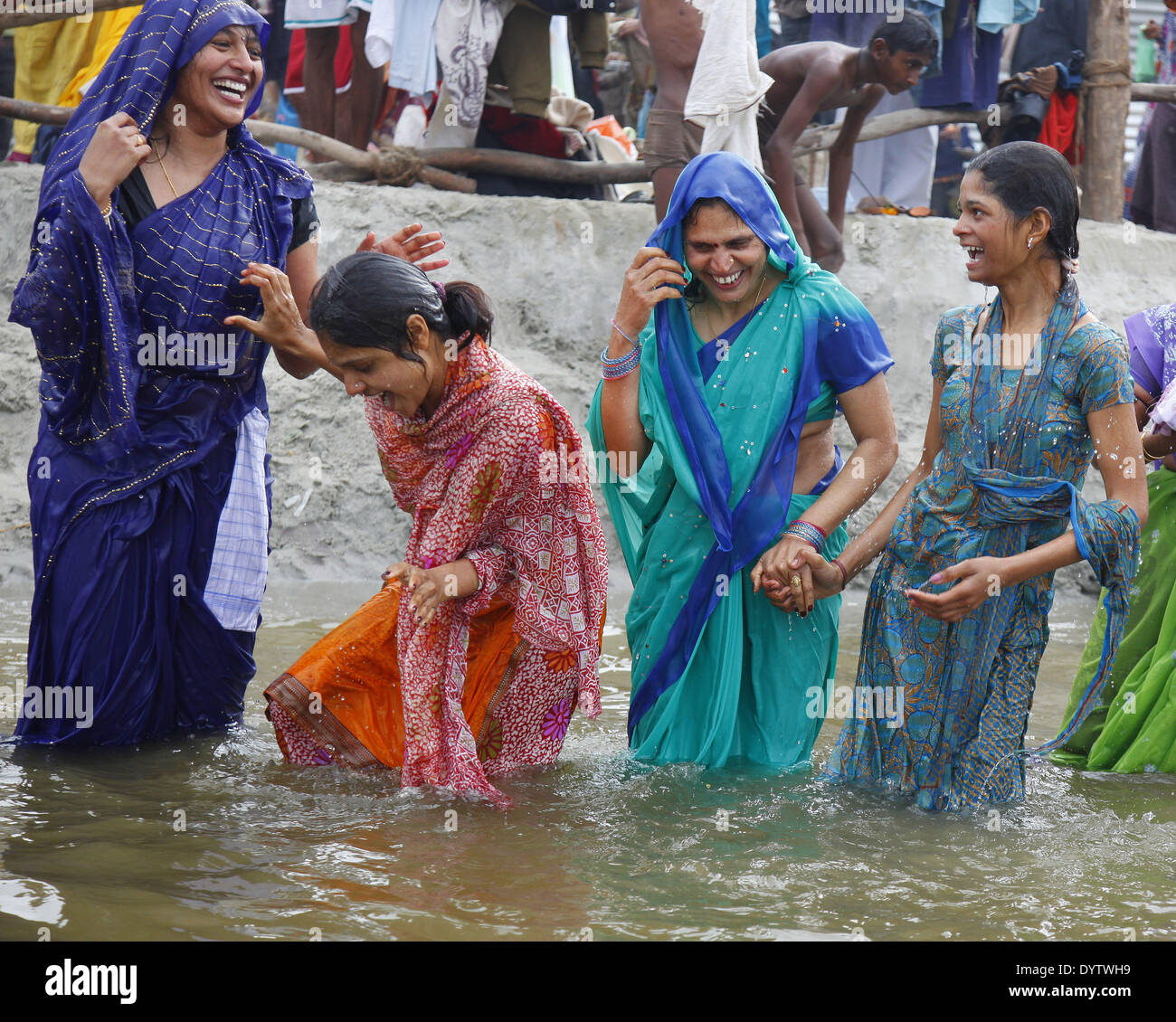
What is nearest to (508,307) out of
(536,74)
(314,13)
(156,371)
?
(536,74)

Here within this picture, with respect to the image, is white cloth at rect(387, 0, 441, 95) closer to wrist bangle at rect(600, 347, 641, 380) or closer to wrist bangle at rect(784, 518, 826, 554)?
wrist bangle at rect(600, 347, 641, 380)

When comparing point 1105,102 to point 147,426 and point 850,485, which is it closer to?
point 850,485

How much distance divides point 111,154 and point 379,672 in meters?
1.51

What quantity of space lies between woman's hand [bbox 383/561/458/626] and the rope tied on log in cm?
494

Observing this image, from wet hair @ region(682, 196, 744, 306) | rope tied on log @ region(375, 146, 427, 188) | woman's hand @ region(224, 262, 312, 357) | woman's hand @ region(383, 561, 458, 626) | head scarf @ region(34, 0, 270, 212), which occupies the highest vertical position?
rope tied on log @ region(375, 146, 427, 188)

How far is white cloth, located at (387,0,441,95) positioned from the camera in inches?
306

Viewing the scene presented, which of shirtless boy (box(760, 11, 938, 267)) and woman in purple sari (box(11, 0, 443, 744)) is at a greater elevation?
shirtless boy (box(760, 11, 938, 267))

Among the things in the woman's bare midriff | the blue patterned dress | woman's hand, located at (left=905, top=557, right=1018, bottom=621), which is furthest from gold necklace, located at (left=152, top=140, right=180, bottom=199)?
woman's hand, located at (left=905, top=557, right=1018, bottom=621)

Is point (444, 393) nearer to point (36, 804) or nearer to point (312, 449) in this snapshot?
point (36, 804)

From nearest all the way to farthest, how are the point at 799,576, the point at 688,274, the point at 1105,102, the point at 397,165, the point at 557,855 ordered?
1. the point at 557,855
2. the point at 799,576
3. the point at 688,274
4. the point at 397,165
5. the point at 1105,102

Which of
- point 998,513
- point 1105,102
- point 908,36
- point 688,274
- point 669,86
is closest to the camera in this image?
point 998,513

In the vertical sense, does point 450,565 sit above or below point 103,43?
below

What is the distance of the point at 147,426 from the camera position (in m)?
3.88

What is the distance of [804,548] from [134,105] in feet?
6.85
